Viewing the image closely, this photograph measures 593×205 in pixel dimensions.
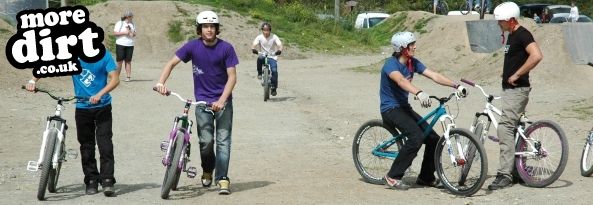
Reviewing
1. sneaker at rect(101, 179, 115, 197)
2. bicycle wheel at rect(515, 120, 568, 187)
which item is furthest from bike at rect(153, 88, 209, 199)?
bicycle wheel at rect(515, 120, 568, 187)

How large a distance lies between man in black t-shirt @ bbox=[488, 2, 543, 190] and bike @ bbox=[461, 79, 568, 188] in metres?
0.10

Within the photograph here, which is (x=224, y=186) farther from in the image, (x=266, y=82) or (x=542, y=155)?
(x=266, y=82)

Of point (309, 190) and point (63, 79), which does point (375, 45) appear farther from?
point (309, 190)

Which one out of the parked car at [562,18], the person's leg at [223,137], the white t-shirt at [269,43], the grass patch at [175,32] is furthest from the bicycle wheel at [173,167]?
the parked car at [562,18]

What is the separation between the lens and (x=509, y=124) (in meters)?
9.14

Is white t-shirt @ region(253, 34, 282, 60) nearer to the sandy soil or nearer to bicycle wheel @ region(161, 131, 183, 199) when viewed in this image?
the sandy soil

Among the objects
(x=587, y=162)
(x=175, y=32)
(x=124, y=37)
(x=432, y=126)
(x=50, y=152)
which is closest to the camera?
(x=50, y=152)

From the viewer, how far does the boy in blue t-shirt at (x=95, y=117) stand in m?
8.91

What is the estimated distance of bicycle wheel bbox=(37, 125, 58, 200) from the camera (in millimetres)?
8555

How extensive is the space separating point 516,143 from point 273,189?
2351 millimetres

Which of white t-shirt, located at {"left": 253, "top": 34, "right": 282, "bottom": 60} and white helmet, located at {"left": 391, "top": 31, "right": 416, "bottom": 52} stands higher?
white helmet, located at {"left": 391, "top": 31, "right": 416, "bottom": 52}

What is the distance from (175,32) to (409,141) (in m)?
28.9

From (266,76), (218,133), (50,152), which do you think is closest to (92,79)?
(50,152)

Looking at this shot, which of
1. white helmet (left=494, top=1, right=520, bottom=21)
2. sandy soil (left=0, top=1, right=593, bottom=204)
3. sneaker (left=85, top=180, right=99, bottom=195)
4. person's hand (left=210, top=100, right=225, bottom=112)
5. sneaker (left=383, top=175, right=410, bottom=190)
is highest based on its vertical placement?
white helmet (left=494, top=1, right=520, bottom=21)
